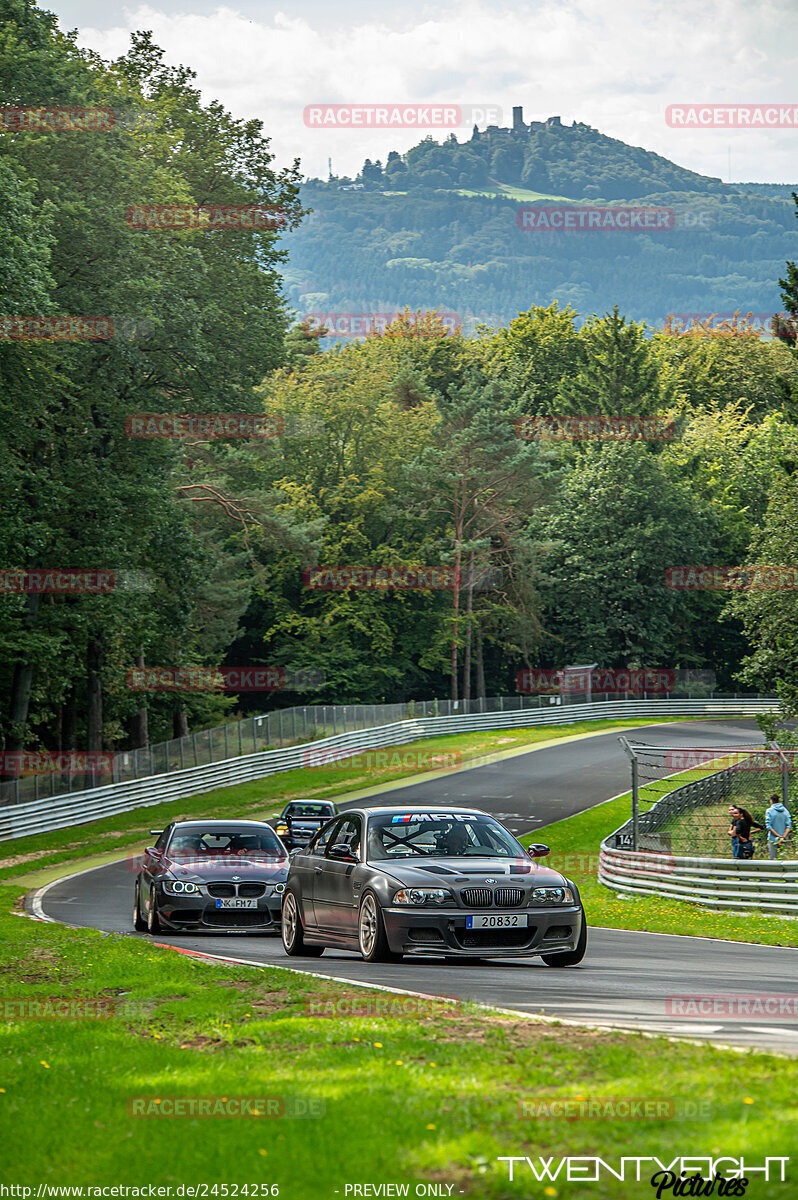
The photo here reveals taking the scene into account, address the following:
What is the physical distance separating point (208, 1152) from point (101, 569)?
3470 cm

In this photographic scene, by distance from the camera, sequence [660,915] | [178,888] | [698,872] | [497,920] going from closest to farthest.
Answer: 1. [497,920]
2. [178,888]
3. [660,915]
4. [698,872]

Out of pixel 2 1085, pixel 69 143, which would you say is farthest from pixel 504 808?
pixel 2 1085

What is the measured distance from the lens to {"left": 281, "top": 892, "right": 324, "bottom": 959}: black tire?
14117mm

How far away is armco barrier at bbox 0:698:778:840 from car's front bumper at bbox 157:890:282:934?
22.1 m

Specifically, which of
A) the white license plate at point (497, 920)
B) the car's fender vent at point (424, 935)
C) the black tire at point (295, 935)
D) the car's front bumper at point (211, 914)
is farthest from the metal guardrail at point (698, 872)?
the car's fender vent at point (424, 935)

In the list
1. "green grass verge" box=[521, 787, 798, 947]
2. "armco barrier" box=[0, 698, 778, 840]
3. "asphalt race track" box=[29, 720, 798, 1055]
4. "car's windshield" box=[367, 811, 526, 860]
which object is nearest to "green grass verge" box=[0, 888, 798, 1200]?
"asphalt race track" box=[29, 720, 798, 1055]

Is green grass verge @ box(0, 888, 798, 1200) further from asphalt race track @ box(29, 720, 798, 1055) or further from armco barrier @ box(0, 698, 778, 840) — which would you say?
armco barrier @ box(0, 698, 778, 840)

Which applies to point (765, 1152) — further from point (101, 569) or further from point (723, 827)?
point (101, 569)

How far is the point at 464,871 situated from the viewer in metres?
12.2

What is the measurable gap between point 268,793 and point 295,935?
32849 millimetres

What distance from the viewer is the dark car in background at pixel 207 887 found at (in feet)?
55.1

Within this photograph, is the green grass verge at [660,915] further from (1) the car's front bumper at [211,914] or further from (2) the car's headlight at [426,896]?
(2) the car's headlight at [426,896]

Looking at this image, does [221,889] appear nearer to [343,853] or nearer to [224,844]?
[224,844]

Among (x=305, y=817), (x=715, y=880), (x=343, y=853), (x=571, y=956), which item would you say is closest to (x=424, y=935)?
(x=571, y=956)
